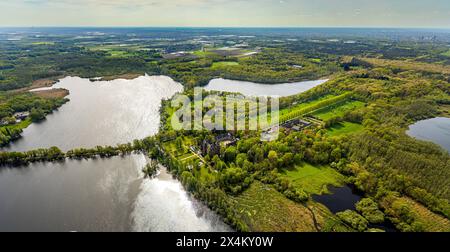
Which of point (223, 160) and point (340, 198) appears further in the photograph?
point (223, 160)

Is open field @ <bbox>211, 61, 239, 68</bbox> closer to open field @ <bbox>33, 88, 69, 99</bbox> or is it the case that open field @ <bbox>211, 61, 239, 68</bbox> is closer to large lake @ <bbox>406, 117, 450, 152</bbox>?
open field @ <bbox>33, 88, 69, 99</bbox>

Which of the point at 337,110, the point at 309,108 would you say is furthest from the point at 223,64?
the point at 337,110

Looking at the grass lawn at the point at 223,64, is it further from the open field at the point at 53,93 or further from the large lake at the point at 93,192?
the large lake at the point at 93,192

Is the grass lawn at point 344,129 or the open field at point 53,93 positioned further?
the open field at point 53,93

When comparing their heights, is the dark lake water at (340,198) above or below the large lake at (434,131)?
below

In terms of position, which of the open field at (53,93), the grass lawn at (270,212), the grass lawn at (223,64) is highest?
the grass lawn at (223,64)

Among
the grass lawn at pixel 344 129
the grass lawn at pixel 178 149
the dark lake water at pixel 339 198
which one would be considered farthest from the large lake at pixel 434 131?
the grass lawn at pixel 178 149

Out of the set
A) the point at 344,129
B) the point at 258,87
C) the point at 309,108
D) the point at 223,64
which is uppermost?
the point at 223,64

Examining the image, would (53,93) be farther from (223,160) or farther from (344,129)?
(344,129)
